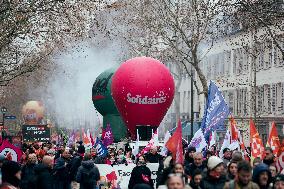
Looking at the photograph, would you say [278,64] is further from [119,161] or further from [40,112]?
[40,112]

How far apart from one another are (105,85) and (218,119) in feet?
82.3

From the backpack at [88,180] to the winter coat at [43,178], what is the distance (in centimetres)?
200

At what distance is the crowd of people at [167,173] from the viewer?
10.8 meters

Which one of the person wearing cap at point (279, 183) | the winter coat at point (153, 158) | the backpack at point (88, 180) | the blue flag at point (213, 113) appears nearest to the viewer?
the person wearing cap at point (279, 183)

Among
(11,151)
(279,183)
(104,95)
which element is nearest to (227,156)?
(11,151)

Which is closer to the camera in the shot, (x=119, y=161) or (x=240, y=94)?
(x=119, y=161)

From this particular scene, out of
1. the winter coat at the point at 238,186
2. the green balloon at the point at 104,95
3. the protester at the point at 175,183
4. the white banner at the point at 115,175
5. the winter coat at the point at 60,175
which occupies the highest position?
the green balloon at the point at 104,95

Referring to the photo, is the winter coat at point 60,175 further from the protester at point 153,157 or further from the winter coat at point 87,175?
the protester at point 153,157

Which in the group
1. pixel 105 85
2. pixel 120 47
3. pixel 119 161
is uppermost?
pixel 120 47

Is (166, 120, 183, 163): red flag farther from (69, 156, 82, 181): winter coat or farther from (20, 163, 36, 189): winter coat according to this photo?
(20, 163, 36, 189): winter coat

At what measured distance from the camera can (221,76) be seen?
63562 millimetres

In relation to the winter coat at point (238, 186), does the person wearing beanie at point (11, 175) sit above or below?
above

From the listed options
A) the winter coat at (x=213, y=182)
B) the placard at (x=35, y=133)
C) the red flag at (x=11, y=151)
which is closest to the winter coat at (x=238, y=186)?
the winter coat at (x=213, y=182)

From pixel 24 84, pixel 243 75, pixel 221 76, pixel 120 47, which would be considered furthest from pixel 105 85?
pixel 24 84
